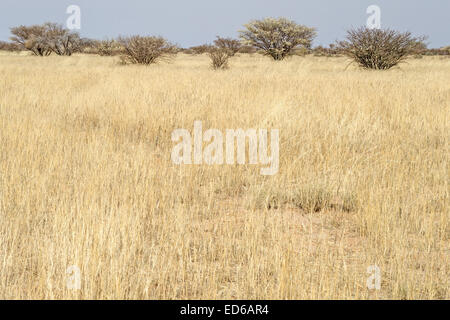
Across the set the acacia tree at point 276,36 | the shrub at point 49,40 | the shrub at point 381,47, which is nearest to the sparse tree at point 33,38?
the shrub at point 49,40

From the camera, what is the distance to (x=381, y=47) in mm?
15484

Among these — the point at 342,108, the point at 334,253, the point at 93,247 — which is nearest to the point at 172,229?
the point at 93,247

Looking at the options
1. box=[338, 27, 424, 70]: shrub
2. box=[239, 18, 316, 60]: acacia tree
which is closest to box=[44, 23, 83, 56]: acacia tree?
box=[239, 18, 316, 60]: acacia tree

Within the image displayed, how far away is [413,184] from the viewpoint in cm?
345

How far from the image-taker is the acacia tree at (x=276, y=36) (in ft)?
81.4

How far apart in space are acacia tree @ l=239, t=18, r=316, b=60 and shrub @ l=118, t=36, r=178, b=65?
8.22 metres

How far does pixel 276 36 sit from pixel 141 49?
33.7ft

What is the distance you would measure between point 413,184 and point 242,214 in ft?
5.01

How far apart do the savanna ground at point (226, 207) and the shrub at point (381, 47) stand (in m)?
9.81

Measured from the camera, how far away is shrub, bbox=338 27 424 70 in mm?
15430

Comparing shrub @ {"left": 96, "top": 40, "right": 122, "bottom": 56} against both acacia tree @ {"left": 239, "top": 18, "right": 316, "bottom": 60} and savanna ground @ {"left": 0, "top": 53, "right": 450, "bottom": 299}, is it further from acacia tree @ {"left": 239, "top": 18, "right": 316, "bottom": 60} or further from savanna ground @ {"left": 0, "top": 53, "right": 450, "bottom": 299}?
savanna ground @ {"left": 0, "top": 53, "right": 450, "bottom": 299}

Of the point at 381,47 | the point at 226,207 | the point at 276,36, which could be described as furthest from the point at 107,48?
the point at 226,207

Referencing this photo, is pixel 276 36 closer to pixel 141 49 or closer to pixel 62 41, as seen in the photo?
pixel 141 49

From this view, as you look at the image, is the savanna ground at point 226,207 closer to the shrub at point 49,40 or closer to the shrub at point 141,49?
the shrub at point 141,49
